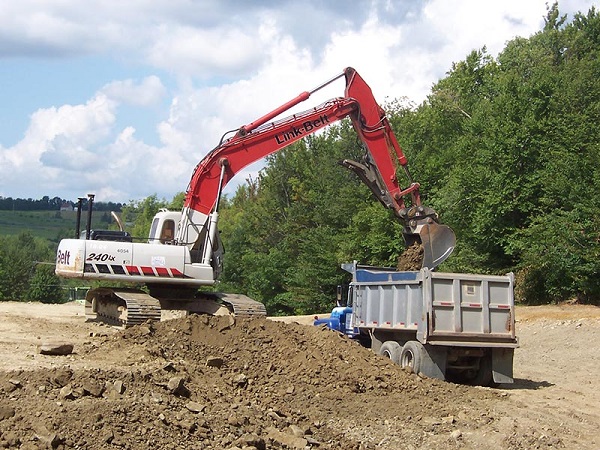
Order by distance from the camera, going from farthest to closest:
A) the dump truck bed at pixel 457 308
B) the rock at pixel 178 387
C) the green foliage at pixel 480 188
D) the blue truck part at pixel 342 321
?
the green foliage at pixel 480 188 < the blue truck part at pixel 342 321 < the dump truck bed at pixel 457 308 < the rock at pixel 178 387

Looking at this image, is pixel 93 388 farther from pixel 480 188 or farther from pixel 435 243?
pixel 480 188

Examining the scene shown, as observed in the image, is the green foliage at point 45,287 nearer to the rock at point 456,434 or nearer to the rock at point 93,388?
the rock at point 456,434

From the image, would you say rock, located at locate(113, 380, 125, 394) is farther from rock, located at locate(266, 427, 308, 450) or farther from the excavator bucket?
the excavator bucket

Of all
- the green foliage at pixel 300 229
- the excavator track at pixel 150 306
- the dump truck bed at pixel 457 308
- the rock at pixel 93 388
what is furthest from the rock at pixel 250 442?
the green foliage at pixel 300 229

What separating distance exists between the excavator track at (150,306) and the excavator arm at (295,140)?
134 centimetres

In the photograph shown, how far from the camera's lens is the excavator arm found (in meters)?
21.4

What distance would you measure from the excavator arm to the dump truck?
4.18m

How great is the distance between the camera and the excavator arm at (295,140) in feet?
70.2

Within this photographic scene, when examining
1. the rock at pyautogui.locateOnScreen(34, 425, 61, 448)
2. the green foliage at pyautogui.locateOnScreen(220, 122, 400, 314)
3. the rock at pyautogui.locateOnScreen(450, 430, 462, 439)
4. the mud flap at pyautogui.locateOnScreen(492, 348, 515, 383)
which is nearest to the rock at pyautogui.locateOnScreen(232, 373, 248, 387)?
the rock at pyautogui.locateOnScreen(450, 430, 462, 439)

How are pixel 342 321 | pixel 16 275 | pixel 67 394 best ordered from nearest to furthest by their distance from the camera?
pixel 67 394 < pixel 342 321 < pixel 16 275

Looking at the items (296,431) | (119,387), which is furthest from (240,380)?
(119,387)

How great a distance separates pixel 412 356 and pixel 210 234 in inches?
280

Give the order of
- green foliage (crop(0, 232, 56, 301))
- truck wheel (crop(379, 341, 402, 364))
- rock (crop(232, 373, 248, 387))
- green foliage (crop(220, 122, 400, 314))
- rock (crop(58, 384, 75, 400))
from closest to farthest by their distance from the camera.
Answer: rock (crop(58, 384, 75, 400)), rock (crop(232, 373, 248, 387)), truck wheel (crop(379, 341, 402, 364)), green foliage (crop(220, 122, 400, 314)), green foliage (crop(0, 232, 56, 301))

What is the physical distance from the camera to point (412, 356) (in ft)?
54.1
